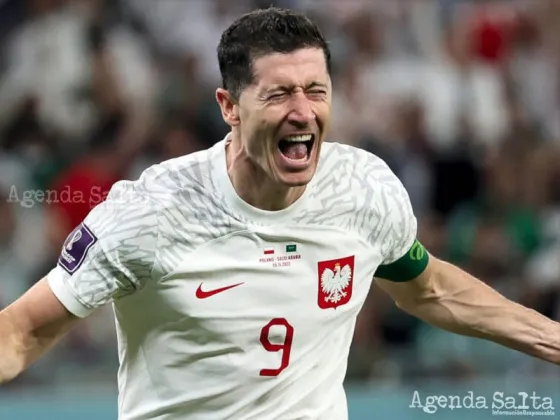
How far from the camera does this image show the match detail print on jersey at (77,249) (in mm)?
2877

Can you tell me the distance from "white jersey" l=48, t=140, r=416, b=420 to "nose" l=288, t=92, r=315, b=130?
0.26 m

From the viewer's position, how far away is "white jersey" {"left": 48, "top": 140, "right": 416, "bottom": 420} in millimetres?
2898

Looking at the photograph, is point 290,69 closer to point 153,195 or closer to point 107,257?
point 153,195

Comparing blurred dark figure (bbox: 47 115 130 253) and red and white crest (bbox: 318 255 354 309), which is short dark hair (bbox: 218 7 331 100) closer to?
red and white crest (bbox: 318 255 354 309)

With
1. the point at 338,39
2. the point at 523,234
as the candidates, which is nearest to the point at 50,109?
the point at 338,39

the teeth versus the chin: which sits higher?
the teeth

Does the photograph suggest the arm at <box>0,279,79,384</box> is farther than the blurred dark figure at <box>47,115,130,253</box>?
No

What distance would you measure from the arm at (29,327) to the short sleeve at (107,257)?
3cm

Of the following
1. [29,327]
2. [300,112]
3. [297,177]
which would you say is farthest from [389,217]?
[29,327]

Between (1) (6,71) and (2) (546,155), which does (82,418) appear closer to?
(1) (6,71)

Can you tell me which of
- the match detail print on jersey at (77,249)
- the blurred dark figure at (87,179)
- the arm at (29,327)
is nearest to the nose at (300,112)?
the match detail print on jersey at (77,249)

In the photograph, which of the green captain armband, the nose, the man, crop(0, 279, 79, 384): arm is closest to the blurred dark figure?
the green captain armband

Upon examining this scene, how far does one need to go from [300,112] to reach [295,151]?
0.11 m

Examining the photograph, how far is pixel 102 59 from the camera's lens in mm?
6430
